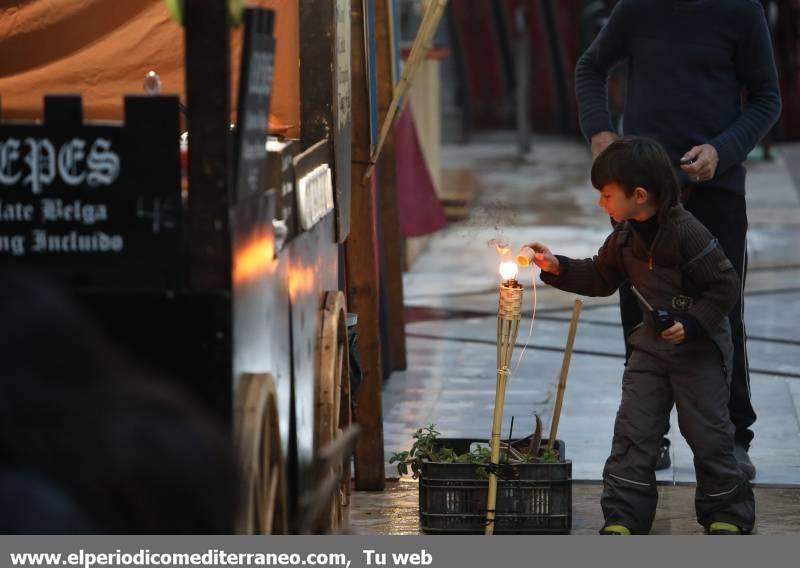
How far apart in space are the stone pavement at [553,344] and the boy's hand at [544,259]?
122 centimetres

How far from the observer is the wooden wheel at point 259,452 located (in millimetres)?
3379

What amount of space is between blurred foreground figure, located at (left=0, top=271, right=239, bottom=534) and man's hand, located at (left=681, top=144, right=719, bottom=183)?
343cm

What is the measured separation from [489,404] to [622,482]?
2.37 meters

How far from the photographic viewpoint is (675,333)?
5.07 meters

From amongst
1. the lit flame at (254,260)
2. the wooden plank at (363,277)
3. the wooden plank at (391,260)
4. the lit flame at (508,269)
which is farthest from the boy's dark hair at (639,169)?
the wooden plank at (391,260)

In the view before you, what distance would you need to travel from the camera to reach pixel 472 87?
24703 mm

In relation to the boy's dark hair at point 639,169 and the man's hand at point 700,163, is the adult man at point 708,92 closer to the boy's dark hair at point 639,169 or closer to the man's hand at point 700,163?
the man's hand at point 700,163

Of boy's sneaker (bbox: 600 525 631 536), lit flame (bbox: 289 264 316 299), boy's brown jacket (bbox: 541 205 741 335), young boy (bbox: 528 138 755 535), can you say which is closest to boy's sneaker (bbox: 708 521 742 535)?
young boy (bbox: 528 138 755 535)

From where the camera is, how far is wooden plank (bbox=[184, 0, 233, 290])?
3299 mm

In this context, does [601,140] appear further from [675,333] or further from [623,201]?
[675,333]

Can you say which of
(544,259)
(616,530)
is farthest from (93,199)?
(616,530)

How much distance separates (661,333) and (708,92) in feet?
4.30

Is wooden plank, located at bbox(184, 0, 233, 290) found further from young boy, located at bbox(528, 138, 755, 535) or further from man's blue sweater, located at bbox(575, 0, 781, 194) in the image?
man's blue sweater, located at bbox(575, 0, 781, 194)

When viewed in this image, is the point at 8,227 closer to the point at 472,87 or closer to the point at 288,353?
the point at 288,353
